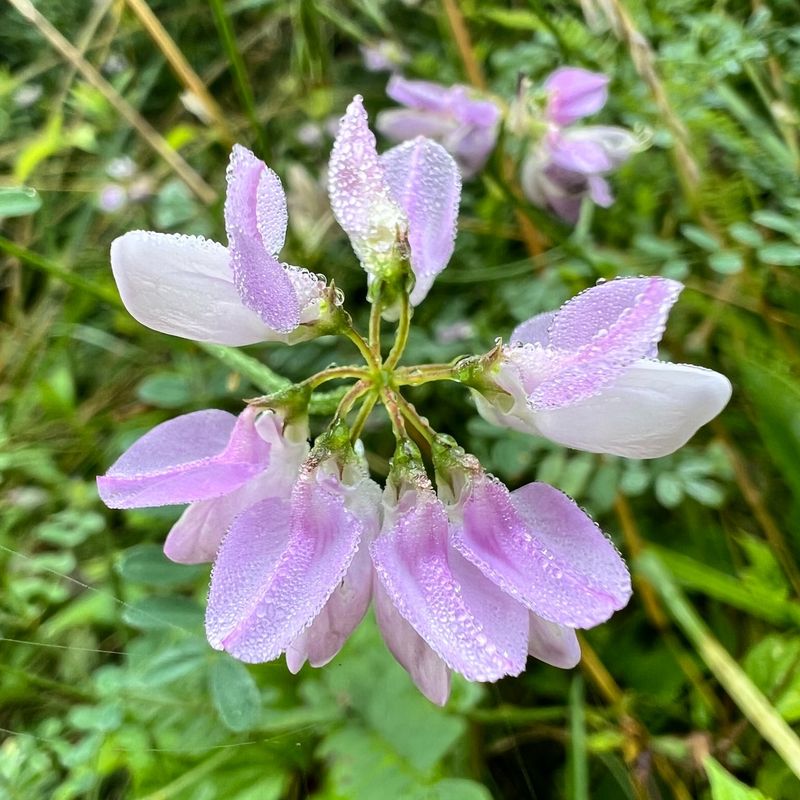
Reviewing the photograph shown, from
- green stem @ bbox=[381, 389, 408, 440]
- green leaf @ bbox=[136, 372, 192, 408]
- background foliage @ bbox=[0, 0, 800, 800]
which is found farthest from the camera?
green leaf @ bbox=[136, 372, 192, 408]

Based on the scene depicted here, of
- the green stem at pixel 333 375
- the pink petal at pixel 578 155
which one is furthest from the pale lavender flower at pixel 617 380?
the pink petal at pixel 578 155

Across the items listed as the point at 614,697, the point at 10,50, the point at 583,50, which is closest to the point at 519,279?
the point at 583,50

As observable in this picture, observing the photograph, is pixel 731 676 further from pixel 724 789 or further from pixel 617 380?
pixel 617 380

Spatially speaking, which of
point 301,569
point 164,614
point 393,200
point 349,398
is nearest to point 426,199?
point 393,200

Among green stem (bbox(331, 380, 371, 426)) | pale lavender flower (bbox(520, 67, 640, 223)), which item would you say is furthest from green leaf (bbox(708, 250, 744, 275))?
green stem (bbox(331, 380, 371, 426))

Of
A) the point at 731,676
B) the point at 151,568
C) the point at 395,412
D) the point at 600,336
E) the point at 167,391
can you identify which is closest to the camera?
the point at 600,336

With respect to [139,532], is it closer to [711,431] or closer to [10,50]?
[711,431]

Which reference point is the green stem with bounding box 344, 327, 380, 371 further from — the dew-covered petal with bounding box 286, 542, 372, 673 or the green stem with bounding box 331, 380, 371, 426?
the dew-covered petal with bounding box 286, 542, 372, 673

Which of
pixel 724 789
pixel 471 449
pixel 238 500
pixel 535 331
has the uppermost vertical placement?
pixel 535 331
